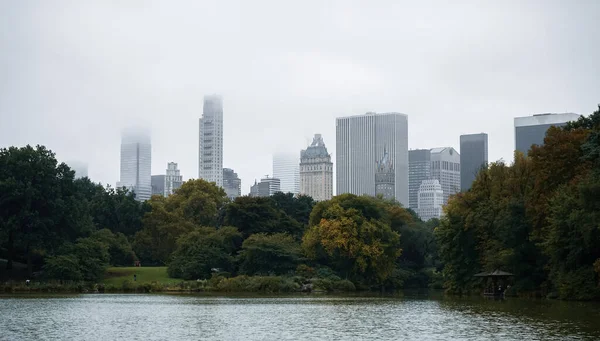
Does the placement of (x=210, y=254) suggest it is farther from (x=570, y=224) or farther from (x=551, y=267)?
(x=570, y=224)

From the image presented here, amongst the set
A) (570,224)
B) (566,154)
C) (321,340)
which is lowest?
(321,340)

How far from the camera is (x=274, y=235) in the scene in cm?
8381

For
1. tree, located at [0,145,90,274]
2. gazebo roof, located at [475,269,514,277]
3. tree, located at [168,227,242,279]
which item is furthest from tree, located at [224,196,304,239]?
gazebo roof, located at [475,269,514,277]

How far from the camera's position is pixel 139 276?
260ft

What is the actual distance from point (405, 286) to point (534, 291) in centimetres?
3459

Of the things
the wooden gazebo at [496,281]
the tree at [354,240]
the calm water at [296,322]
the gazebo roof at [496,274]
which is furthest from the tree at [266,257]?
the calm water at [296,322]

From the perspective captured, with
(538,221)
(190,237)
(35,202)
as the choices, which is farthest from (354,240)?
(35,202)

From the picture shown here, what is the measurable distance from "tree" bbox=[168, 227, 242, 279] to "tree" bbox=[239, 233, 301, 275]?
2.23 m

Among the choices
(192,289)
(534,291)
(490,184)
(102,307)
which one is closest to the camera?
(102,307)

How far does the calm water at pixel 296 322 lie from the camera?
99.1 ft

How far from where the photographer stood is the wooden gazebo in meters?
61.8

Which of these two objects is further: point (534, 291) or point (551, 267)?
point (534, 291)

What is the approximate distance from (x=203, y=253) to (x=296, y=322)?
4557 centimetres

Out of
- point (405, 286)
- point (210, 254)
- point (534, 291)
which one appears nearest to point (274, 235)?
point (210, 254)
